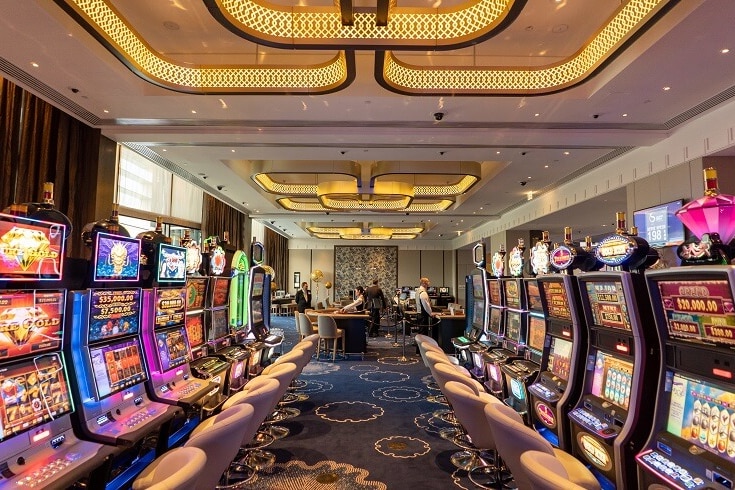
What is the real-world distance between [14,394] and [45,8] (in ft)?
8.73

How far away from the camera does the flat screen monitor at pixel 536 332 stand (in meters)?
3.95

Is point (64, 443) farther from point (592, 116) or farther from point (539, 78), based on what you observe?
point (592, 116)

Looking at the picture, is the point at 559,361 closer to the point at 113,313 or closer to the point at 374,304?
the point at 113,313

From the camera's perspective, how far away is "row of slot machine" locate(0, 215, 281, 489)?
1.86 meters

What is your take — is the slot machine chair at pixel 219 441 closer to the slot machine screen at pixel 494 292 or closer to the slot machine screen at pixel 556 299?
the slot machine screen at pixel 556 299

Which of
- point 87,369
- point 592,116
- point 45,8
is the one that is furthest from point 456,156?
point 87,369

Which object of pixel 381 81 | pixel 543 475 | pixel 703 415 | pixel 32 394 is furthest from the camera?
pixel 381 81

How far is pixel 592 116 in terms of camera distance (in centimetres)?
493

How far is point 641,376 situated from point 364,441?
2.54 metres

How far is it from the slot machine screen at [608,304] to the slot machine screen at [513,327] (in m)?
1.73

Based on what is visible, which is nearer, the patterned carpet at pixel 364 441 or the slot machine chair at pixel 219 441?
the slot machine chair at pixel 219 441

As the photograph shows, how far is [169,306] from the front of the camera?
3365 mm

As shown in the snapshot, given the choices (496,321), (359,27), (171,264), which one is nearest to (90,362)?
(171,264)

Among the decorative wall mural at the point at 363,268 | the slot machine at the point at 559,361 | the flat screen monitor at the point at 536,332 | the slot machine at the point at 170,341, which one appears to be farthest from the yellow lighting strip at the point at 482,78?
the decorative wall mural at the point at 363,268
